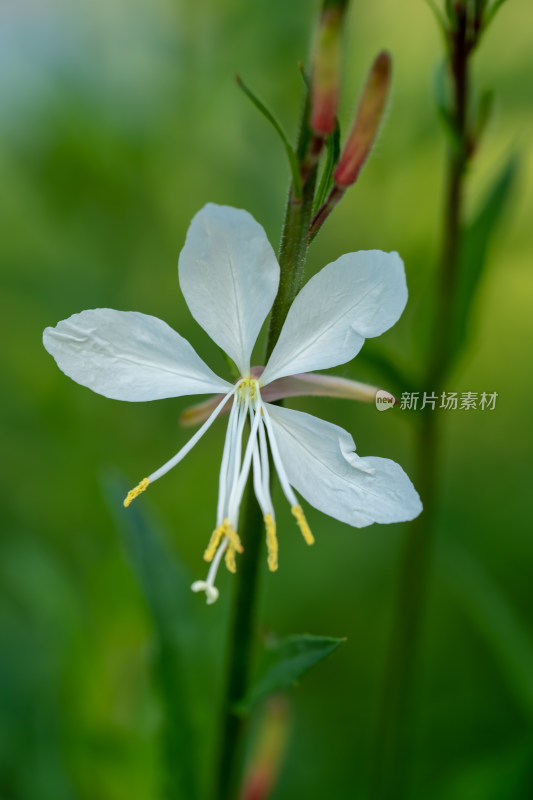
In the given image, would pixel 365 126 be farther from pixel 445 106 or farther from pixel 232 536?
pixel 445 106

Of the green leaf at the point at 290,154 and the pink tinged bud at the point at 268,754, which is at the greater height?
the green leaf at the point at 290,154

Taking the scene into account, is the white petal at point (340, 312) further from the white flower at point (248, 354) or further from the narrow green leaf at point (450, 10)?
the narrow green leaf at point (450, 10)

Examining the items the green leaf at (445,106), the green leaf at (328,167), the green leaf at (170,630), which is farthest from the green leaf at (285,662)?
the green leaf at (445,106)

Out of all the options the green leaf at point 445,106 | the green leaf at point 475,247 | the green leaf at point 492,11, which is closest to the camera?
the green leaf at point 492,11

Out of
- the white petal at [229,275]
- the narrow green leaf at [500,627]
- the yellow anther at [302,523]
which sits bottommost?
the narrow green leaf at [500,627]

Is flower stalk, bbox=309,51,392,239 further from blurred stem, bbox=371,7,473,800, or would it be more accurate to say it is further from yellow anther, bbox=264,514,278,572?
blurred stem, bbox=371,7,473,800

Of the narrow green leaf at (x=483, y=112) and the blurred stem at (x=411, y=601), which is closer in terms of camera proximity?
the narrow green leaf at (x=483, y=112)

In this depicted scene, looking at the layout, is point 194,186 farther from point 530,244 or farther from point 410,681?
point 410,681

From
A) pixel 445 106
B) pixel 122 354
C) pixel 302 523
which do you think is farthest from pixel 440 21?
pixel 302 523
